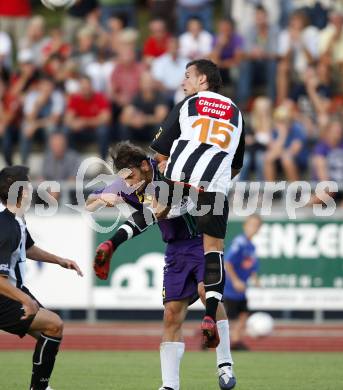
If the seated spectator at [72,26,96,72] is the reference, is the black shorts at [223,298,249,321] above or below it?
below

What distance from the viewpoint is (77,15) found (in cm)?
1997

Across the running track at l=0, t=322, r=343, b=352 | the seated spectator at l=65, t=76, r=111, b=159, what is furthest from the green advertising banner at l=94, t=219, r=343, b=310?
the seated spectator at l=65, t=76, r=111, b=159

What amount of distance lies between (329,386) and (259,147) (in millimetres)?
8045

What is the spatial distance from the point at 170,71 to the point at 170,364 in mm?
10380

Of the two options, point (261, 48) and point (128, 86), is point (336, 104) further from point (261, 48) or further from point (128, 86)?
point (128, 86)

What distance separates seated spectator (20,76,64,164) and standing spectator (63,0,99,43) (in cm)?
171

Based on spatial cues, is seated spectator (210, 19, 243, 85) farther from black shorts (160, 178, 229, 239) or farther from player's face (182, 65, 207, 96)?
black shorts (160, 178, 229, 239)

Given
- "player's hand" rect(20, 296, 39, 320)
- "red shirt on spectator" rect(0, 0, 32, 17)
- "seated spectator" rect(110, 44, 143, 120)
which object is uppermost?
"red shirt on spectator" rect(0, 0, 32, 17)

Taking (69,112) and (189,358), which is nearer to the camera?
(189,358)

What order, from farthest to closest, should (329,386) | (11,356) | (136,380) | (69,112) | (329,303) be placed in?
(69,112) → (329,303) → (11,356) → (136,380) → (329,386)

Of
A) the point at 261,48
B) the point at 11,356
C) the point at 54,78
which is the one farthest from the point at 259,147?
the point at 11,356

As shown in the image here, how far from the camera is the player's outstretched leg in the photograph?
834 centimetres

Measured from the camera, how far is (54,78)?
61.5 ft

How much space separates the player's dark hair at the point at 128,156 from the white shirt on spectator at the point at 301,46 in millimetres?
10189
